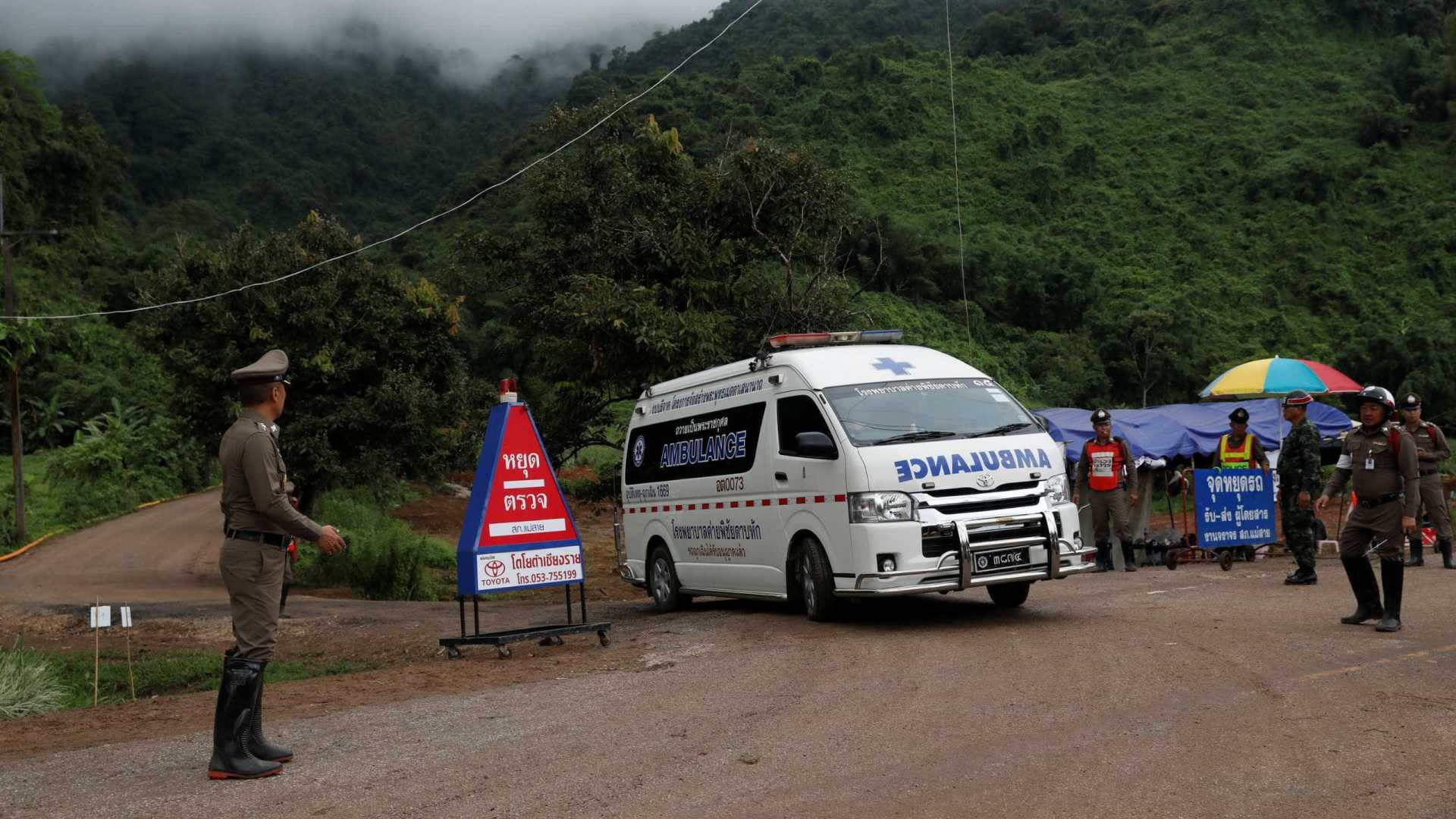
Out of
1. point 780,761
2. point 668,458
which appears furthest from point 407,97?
point 780,761

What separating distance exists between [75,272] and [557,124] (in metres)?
54.5

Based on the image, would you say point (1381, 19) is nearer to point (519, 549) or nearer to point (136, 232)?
point (136, 232)

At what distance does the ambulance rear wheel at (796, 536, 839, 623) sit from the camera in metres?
11.1

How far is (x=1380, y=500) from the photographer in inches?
389

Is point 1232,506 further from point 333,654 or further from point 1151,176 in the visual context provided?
point 1151,176

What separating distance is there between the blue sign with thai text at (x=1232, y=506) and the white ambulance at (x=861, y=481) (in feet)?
18.6

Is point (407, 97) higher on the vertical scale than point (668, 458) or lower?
higher

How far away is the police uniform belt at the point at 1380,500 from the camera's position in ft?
32.2

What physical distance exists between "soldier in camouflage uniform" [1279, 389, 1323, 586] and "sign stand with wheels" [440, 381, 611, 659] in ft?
23.9

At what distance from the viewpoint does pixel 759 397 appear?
12.3 metres

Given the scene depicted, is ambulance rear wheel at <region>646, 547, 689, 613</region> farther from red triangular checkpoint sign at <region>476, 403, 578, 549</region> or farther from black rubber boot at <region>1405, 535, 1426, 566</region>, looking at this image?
black rubber boot at <region>1405, 535, 1426, 566</region>

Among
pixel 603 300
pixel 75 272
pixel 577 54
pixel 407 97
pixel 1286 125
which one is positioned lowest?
pixel 603 300

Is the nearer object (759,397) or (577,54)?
(759,397)

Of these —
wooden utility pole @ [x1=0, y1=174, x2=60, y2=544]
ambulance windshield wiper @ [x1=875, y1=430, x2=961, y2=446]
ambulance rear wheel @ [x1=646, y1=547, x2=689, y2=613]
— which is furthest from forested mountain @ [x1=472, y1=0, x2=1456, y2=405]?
ambulance windshield wiper @ [x1=875, y1=430, x2=961, y2=446]
